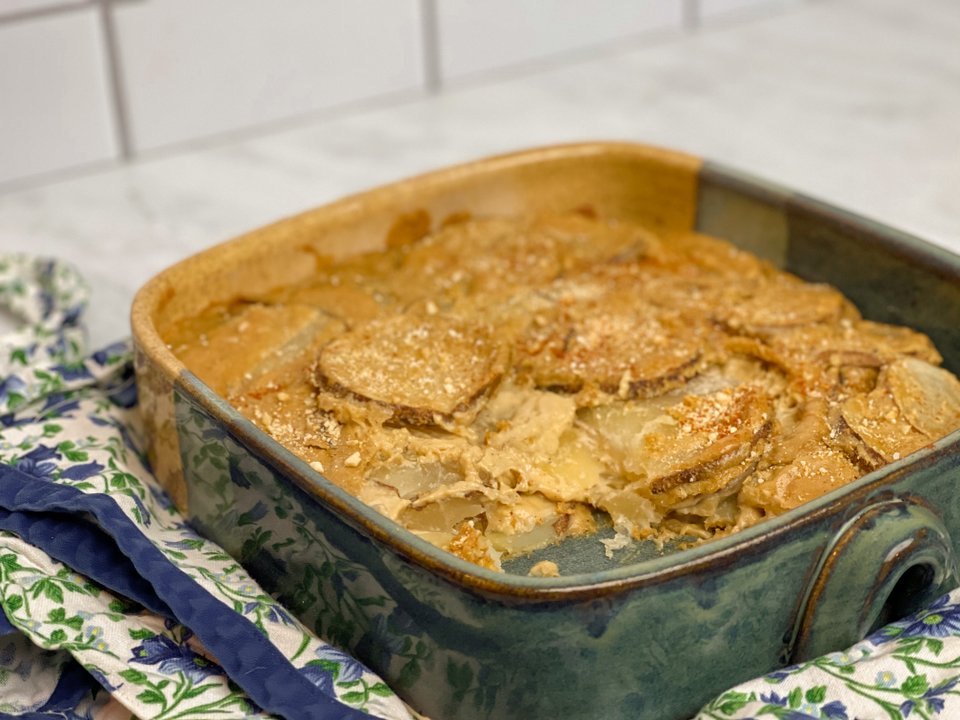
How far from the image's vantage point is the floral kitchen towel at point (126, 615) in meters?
0.87

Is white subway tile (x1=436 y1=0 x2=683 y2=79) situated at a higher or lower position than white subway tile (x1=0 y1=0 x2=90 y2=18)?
lower

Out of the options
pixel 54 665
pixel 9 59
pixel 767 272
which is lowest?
pixel 54 665

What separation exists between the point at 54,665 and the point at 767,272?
0.72m

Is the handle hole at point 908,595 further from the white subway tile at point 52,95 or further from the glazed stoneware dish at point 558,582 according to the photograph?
the white subway tile at point 52,95

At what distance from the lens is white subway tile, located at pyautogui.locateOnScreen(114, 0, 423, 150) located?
1776 millimetres

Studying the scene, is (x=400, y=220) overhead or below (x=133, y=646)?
overhead

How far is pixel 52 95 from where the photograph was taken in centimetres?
172

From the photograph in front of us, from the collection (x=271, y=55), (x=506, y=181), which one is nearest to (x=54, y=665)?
(x=506, y=181)

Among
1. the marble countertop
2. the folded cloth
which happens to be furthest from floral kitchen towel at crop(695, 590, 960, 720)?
the marble countertop

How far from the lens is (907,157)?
5.94ft

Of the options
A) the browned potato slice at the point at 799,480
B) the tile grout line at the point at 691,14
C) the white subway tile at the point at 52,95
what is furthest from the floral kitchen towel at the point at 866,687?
the tile grout line at the point at 691,14

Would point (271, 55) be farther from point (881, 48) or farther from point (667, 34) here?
point (881, 48)

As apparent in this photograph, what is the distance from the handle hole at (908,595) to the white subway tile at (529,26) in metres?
1.31

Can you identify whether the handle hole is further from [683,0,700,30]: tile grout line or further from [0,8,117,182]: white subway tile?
[683,0,700,30]: tile grout line
